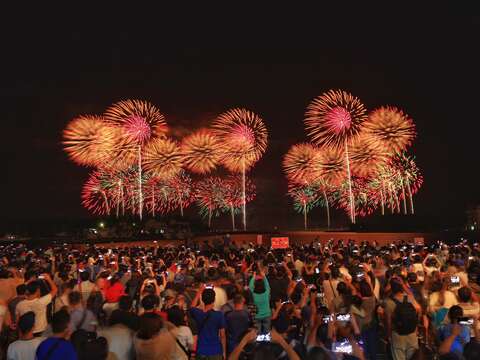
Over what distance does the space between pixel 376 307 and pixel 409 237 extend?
27.8 metres

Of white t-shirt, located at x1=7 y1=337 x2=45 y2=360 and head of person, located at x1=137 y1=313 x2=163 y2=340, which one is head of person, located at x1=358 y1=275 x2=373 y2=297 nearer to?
head of person, located at x1=137 y1=313 x2=163 y2=340

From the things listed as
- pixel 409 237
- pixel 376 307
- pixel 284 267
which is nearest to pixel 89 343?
pixel 376 307

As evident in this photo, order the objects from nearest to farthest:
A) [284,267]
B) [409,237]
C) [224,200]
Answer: [284,267] < [409,237] < [224,200]

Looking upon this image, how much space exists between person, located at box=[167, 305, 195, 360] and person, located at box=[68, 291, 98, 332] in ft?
4.54

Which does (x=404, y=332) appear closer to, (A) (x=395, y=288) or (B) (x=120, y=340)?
(A) (x=395, y=288)

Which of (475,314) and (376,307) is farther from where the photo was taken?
(376,307)

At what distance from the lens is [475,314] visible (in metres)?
6.66

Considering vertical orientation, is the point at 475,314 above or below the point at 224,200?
below

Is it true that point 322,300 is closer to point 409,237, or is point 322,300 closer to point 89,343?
point 89,343

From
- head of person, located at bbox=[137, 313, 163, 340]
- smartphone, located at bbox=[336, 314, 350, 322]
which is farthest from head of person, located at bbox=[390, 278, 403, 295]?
head of person, located at bbox=[137, 313, 163, 340]

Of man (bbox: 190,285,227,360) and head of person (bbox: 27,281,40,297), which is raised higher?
head of person (bbox: 27,281,40,297)

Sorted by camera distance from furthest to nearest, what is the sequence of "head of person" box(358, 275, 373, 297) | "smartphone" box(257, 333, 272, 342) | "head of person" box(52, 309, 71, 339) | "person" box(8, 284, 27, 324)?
"person" box(8, 284, 27, 324)
"head of person" box(358, 275, 373, 297)
"head of person" box(52, 309, 71, 339)
"smartphone" box(257, 333, 272, 342)

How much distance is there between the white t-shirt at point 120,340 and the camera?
216 inches

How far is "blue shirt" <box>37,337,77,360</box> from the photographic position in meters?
4.81
